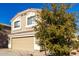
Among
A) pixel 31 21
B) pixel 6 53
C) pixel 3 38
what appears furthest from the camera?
pixel 3 38

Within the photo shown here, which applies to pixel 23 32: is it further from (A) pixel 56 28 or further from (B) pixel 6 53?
(A) pixel 56 28

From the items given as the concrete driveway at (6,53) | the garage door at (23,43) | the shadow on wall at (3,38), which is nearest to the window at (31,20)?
the garage door at (23,43)

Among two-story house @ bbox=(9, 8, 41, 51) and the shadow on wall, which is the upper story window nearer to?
two-story house @ bbox=(9, 8, 41, 51)

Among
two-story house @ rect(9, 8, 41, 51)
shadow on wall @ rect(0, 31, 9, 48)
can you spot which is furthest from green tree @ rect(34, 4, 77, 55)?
shadow on wall @ rect(0, 31, 9, 48)

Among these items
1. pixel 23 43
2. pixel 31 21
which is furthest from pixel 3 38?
pixel 31 21

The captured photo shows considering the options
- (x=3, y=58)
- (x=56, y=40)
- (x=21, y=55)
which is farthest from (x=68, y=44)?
(x=3, y=58)

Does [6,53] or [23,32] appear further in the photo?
[23,32]

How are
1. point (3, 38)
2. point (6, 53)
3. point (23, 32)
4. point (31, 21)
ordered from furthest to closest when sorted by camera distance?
point (23, 32) → point (3, 38) → point (31, 21) → point (6, 53)

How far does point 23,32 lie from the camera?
14.6 m

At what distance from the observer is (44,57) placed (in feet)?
41.1

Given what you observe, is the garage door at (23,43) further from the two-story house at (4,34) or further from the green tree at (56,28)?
the green tree at (56,28)

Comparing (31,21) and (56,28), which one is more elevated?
(31,21)

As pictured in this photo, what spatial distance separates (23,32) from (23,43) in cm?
64

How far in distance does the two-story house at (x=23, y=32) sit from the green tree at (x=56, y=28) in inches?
40.2
